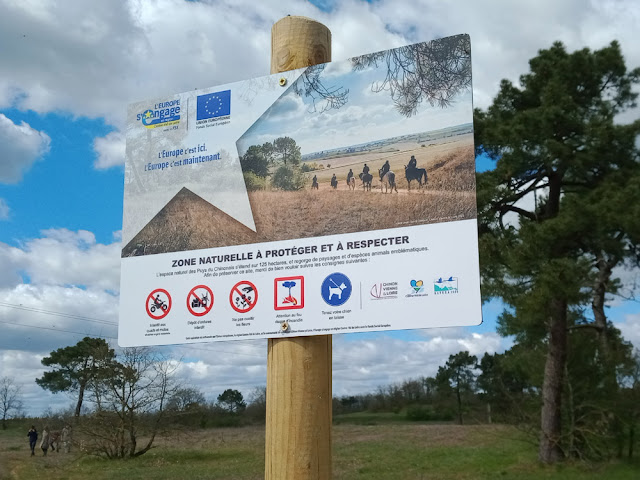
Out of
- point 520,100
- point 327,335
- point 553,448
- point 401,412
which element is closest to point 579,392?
point 553,448

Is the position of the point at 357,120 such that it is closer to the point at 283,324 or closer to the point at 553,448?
the point at 283,324

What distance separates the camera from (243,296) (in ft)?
8.56

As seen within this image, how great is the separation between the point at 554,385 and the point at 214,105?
46.9ft

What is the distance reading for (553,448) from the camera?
15.6 meters

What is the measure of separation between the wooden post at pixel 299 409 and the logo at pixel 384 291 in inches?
12.2

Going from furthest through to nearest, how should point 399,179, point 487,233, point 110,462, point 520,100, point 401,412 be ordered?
point 401,412 → point 110,462 → point 520,100 → point 487,233 → point 399,179

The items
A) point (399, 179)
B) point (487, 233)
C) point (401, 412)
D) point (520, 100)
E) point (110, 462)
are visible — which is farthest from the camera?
point (401, 412)

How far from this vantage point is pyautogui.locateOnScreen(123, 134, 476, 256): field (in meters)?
2.39

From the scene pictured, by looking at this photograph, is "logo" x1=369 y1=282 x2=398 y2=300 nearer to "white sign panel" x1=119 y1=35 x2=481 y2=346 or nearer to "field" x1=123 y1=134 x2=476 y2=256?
"white sign panel" x1=119 y1=35 x2=481 y2=346

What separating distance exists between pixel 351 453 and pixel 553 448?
7037 millimetres

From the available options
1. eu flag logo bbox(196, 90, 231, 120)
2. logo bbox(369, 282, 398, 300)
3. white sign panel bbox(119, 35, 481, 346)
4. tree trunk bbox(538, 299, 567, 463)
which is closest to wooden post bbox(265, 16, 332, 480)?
white sign panel bbox(119, 35, 481, 346)

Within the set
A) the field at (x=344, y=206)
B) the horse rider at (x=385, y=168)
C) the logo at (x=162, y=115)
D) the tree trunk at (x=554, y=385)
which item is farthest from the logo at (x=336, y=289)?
the tree trunk at (x=554, y=385)

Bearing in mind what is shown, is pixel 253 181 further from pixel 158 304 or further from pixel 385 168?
pixel 158 304

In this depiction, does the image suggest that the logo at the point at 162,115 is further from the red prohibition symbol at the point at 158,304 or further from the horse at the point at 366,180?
the horse at the point at 366,180
